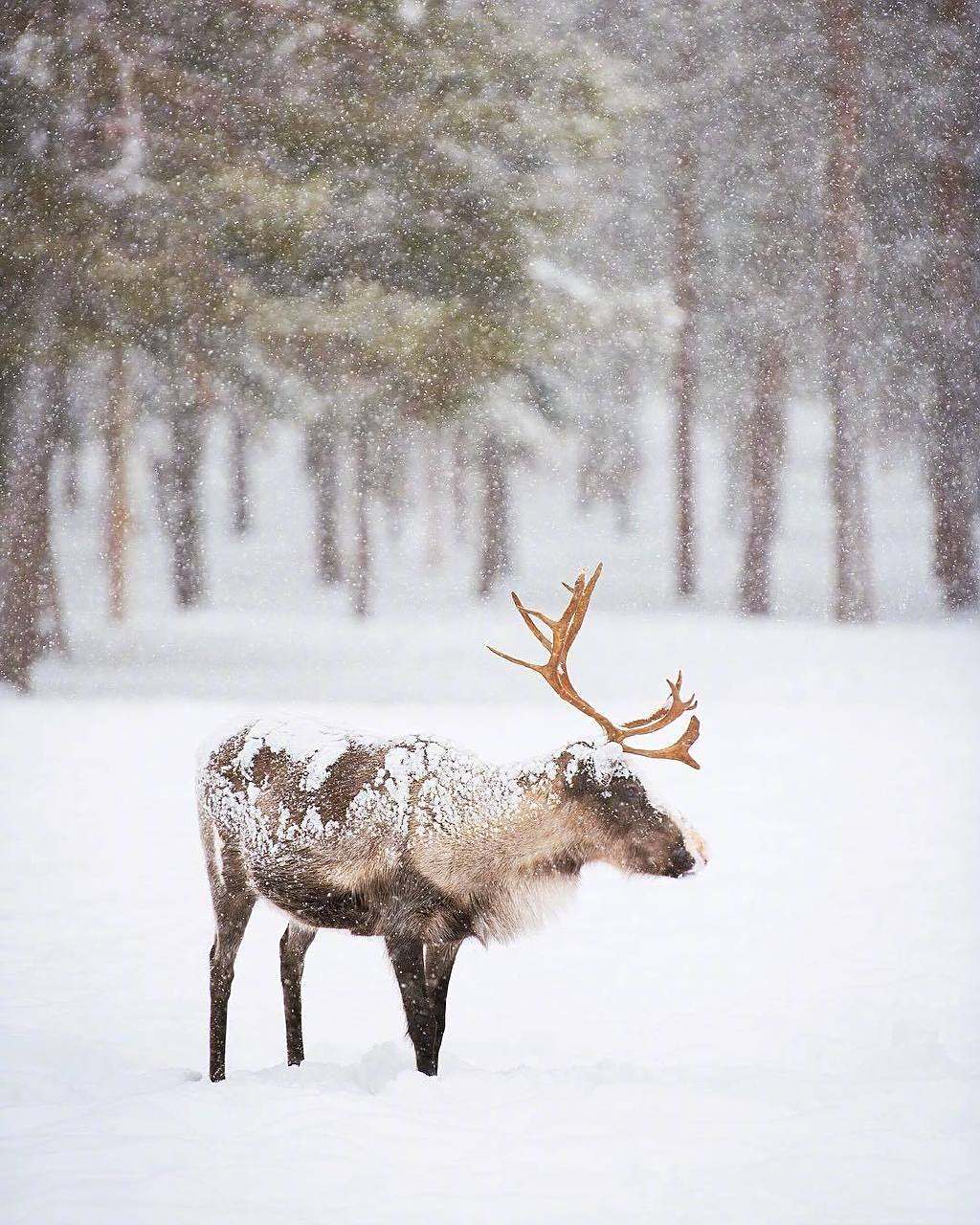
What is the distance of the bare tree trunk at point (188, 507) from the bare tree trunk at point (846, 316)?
648 centimetres

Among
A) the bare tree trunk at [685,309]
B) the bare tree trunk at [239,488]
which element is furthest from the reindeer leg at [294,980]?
the bare tree trunk at [239,488]

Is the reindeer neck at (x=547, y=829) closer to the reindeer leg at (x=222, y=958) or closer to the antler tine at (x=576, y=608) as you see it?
the antler tine at (x=576, y=608)

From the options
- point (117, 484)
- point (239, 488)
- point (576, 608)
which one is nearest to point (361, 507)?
point (117, 484)

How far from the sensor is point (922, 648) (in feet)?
40.9

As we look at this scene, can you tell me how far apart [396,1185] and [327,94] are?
346 inches

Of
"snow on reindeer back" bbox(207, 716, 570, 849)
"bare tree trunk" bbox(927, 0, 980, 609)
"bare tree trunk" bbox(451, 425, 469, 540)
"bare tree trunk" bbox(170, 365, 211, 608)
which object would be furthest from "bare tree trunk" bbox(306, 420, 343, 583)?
"snow on reindeer back" bbox(207, 716, 570, 849)

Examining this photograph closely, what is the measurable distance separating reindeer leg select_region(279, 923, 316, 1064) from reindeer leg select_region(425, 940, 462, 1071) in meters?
0.37

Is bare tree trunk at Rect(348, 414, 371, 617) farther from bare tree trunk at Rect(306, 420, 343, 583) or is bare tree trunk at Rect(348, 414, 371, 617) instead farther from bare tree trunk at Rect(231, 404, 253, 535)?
bare tree trunk at Rect(231, 404, 253, 535)

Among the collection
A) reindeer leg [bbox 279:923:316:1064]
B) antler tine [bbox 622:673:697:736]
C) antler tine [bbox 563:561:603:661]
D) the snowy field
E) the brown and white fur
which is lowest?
the snowy field

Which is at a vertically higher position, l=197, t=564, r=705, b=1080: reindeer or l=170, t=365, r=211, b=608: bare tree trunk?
l=170, t=365, r=211, b=608: bare tree trunk

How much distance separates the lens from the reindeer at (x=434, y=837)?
3234 millimetres

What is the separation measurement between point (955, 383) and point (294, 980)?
40.7ft

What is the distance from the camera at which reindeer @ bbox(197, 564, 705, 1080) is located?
10.6ft

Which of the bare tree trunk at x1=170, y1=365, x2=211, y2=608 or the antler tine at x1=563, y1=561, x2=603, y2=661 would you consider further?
the bare tree trunk at x1=170, y1=365, x2=211, y2=608
